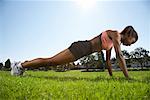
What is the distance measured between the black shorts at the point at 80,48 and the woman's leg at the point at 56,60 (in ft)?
0.26

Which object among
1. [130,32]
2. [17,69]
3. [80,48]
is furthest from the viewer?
[17,69]

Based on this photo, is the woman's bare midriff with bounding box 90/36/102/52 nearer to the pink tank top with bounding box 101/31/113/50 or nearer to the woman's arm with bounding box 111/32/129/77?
the pink tank top with bounding box 101/31/113/50

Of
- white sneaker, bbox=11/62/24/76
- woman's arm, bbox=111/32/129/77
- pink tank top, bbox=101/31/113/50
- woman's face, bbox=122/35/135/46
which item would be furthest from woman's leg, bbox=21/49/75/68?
woman's face, bbox=122/35/135/46

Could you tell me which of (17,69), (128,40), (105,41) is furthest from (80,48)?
(17,69)

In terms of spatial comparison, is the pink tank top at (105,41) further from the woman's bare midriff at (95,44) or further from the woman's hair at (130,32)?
the woman's hair at (130,32)

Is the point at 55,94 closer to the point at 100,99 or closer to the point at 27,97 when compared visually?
the point at 27,97

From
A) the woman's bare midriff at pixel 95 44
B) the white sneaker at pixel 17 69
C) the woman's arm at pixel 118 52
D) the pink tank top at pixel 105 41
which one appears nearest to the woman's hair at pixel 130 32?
the woman's arm at pixel 118 52

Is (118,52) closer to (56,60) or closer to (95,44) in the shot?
(95,44)

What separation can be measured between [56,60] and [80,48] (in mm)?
504

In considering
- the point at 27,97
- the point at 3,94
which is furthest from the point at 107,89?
the point at 3,94

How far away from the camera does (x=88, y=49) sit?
5.08 meters

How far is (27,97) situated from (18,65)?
2.62 m

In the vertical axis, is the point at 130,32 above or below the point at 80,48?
above

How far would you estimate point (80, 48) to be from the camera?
5020 mm
